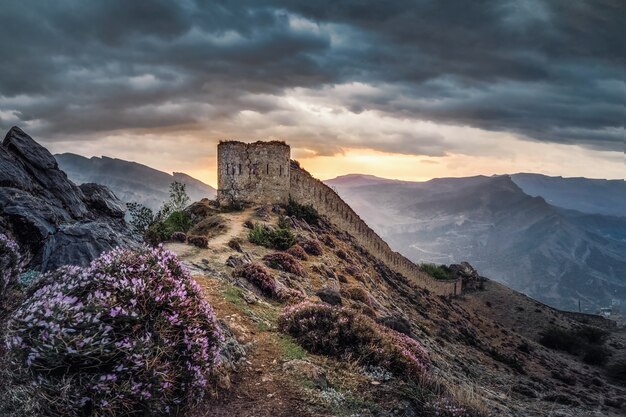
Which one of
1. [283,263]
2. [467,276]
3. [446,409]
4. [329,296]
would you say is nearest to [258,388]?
[446,409]

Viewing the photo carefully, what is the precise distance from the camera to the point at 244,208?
1558 inches

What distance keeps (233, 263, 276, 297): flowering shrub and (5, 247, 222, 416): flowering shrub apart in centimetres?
815

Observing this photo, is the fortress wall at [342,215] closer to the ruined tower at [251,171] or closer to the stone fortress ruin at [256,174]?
the stone fortress ruin at [256,174]

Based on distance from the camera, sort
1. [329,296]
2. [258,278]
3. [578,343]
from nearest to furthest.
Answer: [258,278] < [329,296] < [578,343]

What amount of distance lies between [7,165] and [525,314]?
7360cm

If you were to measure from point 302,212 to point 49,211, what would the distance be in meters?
28.3

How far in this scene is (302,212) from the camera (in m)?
41.8

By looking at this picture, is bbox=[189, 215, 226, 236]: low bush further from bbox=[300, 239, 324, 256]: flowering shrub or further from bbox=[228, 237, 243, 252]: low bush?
bbox=[300, 239, 324, 256]: flowering shrub

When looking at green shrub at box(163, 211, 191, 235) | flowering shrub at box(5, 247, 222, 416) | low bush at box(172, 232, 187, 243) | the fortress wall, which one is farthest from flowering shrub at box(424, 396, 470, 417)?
the fortress wall

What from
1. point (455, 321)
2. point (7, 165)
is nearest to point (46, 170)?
point (7, 165)

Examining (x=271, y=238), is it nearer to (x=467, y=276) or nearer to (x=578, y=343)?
(x=578, y=343)

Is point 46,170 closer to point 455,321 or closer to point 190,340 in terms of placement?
point 190,340

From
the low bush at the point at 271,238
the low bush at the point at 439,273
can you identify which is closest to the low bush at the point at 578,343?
the low bush at the point at 439,273

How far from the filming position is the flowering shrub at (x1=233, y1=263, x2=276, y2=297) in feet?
53.9
